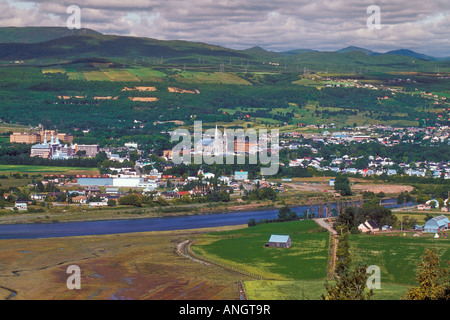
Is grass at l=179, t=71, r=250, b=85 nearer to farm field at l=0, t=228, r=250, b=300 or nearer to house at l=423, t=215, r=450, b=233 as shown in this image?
house at l=423, t=215, r=450, b=233

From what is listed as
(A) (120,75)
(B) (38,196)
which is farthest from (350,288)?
(A) (120,75)

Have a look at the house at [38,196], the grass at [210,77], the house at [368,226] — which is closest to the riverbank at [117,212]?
the house at [38,196]

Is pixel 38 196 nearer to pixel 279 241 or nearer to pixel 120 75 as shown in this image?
pixel 279 241

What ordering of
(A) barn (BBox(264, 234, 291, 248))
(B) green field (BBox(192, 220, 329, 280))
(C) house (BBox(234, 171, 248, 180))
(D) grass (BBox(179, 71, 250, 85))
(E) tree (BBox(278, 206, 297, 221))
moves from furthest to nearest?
(D) grass (BBox(179, 71, 250, 85)) → (C) house (BBox(234, 171, 248, 180)) → (E) tree (BBox(278, 206, 297, 221)) → (A) barn (BBox(264, 234, 291, 248)) → (B) green field (BBox(192, 220, 329, 280))

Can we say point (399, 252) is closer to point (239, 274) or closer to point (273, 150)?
point (239, 274)

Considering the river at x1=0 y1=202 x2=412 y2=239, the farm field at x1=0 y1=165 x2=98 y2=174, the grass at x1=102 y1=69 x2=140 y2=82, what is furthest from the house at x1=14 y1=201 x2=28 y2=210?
the grass at x1=102 y1=69 x2=140 y2=82
